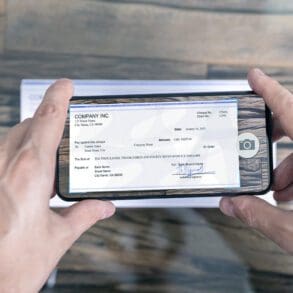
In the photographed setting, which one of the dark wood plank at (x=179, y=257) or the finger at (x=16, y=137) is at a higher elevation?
the finger at (x=16, y=137)

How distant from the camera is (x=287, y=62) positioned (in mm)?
574

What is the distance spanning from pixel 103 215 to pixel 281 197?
0.20 metres

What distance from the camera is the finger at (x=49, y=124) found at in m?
0.39

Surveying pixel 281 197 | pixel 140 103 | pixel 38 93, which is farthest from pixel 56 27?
pixel 281 197

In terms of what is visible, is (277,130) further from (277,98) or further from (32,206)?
(32,206)

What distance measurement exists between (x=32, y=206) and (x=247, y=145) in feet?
0.66

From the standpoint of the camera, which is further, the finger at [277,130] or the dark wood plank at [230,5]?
the dark wood plank at [230,5]

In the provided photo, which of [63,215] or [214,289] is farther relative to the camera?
[214,289]

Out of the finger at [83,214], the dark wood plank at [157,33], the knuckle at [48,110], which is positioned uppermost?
the dark wood plank at [157,33]

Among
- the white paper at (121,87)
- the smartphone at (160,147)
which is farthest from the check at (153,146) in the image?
the white paper at (121,87)

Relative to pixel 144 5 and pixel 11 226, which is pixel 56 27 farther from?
pixel 11 226

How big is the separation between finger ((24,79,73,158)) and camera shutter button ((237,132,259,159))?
Answer: 0.16 metres

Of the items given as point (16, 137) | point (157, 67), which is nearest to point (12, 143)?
point (16, 137)

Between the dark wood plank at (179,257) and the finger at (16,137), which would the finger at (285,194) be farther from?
the finger at (16,137)
